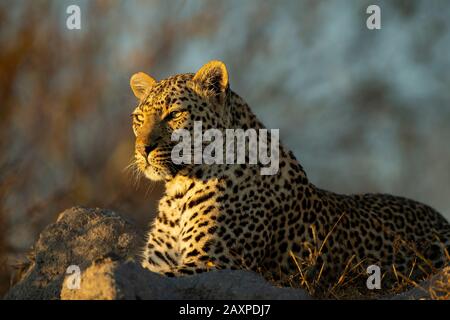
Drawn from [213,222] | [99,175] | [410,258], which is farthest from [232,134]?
[99,175]

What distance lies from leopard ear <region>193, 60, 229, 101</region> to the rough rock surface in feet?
6.25

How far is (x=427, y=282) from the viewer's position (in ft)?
27.2

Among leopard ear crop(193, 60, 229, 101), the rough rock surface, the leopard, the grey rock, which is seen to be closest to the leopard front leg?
the leopard

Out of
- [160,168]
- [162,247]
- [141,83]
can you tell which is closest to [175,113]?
[160,168]

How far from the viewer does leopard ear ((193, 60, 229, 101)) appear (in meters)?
9.79

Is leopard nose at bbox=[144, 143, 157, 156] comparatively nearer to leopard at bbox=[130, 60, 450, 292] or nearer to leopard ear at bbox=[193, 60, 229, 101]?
leopard at bbox=[130, 60, 450, 292]

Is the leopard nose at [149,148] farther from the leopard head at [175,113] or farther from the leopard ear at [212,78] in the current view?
the leopard ear at [212,78]

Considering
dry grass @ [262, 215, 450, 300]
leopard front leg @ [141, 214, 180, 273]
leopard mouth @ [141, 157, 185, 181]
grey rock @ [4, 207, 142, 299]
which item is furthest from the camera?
grey rock @ [4, 207, 142, 299]

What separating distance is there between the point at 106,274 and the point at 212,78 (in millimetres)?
3308

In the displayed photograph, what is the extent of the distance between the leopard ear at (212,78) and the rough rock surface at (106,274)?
1.90m

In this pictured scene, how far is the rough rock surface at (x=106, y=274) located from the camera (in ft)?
23.5

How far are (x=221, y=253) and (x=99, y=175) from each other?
9790mm

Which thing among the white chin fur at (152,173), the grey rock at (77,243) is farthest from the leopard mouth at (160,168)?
the grey rock at (77,243)
